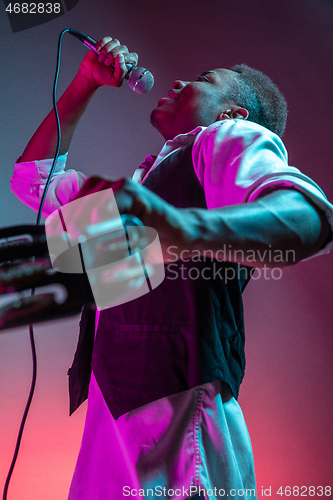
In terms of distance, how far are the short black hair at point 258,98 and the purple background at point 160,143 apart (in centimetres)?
58

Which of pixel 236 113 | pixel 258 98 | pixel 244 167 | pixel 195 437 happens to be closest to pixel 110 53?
pixel 236 113

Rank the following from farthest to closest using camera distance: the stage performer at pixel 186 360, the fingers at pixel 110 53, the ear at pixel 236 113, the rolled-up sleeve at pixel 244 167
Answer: the ear at pixel 236 113, the fingers at pixel 110 53, the stage performer at pixel 186 360, the rolled-up sleeve at pixel 244 167

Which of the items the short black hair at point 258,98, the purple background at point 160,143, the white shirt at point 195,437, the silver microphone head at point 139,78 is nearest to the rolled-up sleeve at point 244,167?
the white shirt at point 195,437

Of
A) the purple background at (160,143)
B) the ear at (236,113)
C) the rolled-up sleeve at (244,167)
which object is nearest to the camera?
the rolled-up sleeve at (244,167)

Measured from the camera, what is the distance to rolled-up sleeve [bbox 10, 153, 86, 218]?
0.97 m

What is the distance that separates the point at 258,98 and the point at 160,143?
A: 65 cm

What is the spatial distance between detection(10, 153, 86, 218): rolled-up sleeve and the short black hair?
0.48m

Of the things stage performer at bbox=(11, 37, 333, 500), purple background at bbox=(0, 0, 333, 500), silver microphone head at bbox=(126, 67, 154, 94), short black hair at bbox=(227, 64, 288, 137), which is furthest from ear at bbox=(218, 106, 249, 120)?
purple background at bbox=(0, 0, 333, 500)

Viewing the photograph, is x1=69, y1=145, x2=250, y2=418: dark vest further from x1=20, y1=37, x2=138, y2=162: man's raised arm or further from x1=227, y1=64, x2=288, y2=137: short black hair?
x1=227, y1=64, x2=288, y2=137: short black hair

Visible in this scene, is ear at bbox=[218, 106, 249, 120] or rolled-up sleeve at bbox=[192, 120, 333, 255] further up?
rolled-up sleeve at bbox=[192, 120, 333, 255]

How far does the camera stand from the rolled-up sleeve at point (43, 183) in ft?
3.17

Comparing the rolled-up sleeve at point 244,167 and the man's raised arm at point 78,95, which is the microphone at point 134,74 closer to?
the man's raised arm at point 78,95

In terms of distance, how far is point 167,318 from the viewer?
0.58m

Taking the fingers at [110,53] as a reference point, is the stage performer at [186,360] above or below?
below
